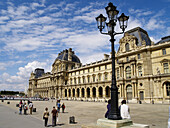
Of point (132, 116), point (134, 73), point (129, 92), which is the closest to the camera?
point (132, 116)

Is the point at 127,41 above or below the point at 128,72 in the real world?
above

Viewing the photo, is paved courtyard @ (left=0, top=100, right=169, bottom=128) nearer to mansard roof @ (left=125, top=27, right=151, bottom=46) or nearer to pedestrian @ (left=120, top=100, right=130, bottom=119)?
pedestrian @ (left=120, top=100, right=130, bottom=119)

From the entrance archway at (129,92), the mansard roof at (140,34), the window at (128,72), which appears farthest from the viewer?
the mansard roof at (140,34)

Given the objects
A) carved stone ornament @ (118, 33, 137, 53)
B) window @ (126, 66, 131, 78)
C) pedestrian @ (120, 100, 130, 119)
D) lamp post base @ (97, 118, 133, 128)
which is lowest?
lamp post base @ (97, 118, 133, 128)

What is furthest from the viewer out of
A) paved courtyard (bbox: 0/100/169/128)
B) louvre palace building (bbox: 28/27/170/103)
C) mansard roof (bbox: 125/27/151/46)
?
mansard roof (bbox: 125/27/151/46)

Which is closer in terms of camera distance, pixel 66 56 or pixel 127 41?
pixel 127 41

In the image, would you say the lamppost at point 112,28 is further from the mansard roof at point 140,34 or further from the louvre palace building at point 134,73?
the mansard roof at point 140,34

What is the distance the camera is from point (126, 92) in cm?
4456

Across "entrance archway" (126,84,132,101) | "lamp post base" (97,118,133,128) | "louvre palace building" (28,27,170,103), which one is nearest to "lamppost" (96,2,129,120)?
"lamp post base" (97,118,133,128)

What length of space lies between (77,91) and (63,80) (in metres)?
11.6

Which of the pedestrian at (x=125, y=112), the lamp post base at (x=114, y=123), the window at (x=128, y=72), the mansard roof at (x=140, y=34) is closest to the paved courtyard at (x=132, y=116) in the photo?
the lamp post base at (x=114, y=123)

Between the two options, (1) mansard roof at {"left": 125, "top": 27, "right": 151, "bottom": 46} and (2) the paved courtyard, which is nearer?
(2) the paved courtyard

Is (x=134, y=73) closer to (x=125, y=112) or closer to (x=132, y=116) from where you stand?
(x=132, y=116)

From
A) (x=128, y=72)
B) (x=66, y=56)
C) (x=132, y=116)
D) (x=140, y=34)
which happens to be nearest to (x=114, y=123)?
(x=132, y=116)
